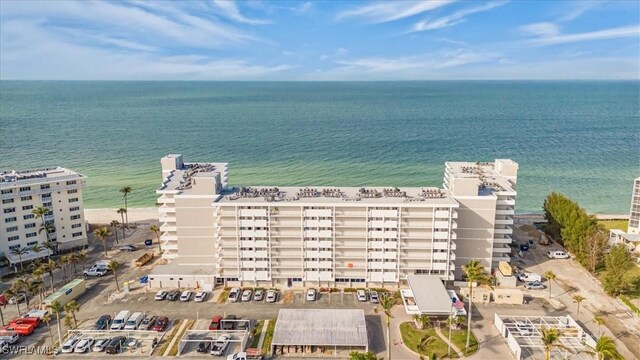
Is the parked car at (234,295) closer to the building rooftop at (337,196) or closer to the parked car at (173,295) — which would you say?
the parked car at (173,295)

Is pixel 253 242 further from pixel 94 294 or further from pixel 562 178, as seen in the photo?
pixel 562 178

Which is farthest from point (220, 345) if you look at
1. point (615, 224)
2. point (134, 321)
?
point (615, 224)

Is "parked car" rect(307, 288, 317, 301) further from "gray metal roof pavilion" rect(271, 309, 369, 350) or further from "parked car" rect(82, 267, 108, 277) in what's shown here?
"parked car" rect(82, 267, 108, 277)

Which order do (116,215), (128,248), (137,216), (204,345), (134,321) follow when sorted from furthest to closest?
(137,216)
(116,215)
(128,248)
(134,321)
(204,345)

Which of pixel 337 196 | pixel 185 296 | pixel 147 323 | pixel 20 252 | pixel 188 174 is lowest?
pixel 147 323

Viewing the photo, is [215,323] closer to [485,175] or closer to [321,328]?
[321,328]

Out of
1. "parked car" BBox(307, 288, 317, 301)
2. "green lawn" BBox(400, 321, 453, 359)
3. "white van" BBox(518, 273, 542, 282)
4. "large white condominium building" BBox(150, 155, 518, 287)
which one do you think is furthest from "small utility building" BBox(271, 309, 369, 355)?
"white van" BBox(518, 273, 542, 282)
